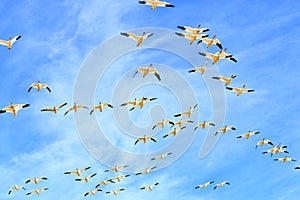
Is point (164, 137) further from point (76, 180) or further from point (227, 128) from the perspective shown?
point (76, 180)

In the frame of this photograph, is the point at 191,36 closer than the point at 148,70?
Yes

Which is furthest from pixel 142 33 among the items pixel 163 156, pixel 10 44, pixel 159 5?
pixel 163 156

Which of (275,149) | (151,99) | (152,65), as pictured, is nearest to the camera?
(152,65)

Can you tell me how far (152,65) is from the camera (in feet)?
180

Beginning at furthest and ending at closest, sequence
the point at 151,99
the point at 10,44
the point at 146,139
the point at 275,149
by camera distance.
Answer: the point at 275,149
the point at 146,139
the point at 151,99
the point at 10,44

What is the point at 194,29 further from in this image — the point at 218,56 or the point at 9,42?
the point at 9,42

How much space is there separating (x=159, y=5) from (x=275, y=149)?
31.9 meters

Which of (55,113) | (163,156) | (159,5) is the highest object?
(159,5)

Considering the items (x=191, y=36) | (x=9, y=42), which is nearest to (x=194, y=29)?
(x=191, y=36)

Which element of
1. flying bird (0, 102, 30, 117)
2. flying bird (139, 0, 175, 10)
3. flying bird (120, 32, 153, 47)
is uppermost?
flying bird (139, 0, 175, 10)

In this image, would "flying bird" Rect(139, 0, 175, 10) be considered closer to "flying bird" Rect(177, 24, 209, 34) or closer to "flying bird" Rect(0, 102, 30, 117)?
"flying bird" Rect(177, 24, 209, 34)

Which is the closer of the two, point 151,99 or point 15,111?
point 15,111

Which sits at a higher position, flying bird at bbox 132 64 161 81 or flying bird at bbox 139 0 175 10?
flying bird at bbox 139 0 175 10

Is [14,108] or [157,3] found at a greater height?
[157,3]
